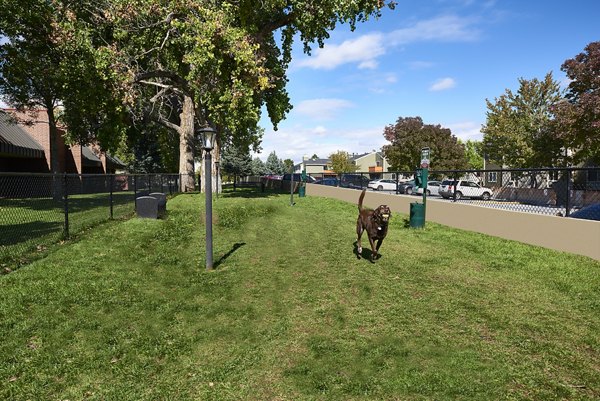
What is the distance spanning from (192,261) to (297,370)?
458 centimetres

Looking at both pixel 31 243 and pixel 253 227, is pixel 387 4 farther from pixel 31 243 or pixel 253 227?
pixel 31 243

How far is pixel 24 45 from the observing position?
19.2m

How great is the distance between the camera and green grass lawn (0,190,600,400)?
11.8ft

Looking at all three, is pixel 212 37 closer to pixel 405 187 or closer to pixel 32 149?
pixel 405 187

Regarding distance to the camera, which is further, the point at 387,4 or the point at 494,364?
the point at 387,4

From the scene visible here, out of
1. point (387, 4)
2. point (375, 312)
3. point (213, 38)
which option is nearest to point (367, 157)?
point (387, 4)

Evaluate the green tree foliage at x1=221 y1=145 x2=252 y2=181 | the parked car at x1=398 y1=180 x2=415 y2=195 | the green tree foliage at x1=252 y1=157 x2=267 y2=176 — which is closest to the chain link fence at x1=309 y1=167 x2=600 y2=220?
the parked car at x1=398 y1=180 x2=415 y2=195

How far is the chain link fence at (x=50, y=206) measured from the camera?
764 centimetres

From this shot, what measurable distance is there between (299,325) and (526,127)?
36.2 metres

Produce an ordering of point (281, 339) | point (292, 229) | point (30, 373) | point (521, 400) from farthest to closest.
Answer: point (292, 229) → point (281, 339) → point (30, 373) → point (521, 400)

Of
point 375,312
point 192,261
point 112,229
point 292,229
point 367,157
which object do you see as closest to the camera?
point 375,312

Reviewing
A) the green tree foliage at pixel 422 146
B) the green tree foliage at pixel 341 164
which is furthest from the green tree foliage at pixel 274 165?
the green tree foliage at pixel 422 146

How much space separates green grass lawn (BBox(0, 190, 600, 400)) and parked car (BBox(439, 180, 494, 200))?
2701 millimetres

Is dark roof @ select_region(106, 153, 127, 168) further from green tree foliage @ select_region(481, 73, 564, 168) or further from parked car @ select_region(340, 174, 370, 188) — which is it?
green tree foliage @ select_region(481, 73, 564, 168)
